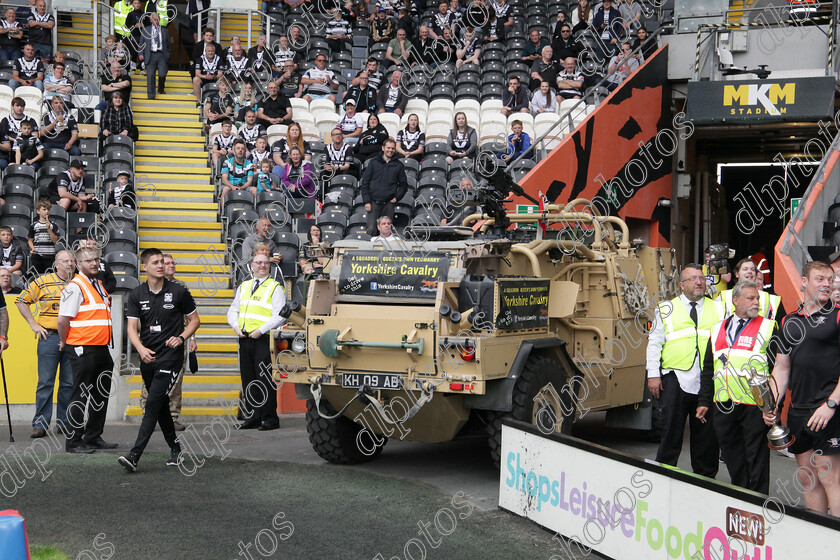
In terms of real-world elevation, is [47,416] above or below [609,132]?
below

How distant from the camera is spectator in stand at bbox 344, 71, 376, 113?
18.1m

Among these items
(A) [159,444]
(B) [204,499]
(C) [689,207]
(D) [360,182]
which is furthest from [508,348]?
(C) [689,207]

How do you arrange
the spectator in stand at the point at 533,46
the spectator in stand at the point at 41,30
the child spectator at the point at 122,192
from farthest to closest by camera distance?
the spectator in stand at the point at 533,46
the spectator in stand at the point at 41,30
the child spectator at the point at 122,192

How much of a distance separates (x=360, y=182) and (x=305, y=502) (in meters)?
8.62

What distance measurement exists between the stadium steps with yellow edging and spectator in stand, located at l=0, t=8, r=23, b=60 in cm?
226

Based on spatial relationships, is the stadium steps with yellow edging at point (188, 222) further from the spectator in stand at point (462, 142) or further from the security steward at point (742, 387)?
the security steward at point (742, 387)

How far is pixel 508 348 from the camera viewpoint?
8367mm

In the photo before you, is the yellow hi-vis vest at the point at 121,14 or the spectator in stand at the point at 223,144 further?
the yellow hi-vis vest at the point at 121,14

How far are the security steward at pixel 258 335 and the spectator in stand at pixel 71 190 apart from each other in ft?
14.6

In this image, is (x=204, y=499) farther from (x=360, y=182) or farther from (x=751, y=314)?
(x=360, y=182)

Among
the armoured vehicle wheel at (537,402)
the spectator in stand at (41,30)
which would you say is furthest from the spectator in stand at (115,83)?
the armoured vehicle wheel at (537,402)

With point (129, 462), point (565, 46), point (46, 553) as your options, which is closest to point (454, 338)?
point (129, 462)

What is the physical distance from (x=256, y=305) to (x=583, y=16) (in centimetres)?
1176

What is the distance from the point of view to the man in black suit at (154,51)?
739 inches
